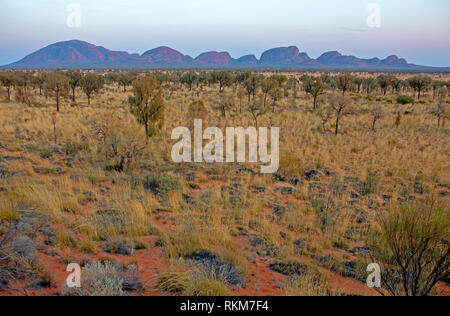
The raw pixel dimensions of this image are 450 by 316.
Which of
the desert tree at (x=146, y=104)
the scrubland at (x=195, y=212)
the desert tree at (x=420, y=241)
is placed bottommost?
the scrubland at (x=195, y=212)

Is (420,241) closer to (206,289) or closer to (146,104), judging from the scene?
(206,289)

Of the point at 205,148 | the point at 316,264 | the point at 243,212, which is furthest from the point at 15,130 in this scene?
the point at 316,264

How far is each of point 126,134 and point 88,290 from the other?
831 cm

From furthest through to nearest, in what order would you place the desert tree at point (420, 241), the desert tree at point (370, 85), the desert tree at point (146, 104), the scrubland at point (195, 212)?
the desert tree at point (370, 85), the desert tree at point (146, 104), the scrubland at point (195, 212), the desert tree at point (420, 241)

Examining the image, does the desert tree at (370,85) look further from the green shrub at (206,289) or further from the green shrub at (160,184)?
the green shrub at (206,289)

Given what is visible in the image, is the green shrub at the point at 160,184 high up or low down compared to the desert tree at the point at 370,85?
down

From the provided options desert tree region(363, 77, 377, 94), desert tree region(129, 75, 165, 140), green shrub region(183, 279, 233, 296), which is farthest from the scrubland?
desert tree region(363, 77, 377, 94)

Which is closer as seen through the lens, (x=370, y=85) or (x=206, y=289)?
(x=206, y=289)

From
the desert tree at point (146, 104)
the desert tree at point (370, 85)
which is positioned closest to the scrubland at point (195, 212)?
the desert tree at point (146, 104)

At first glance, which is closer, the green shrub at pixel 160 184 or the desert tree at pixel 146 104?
the green shrub at pixel 160 184

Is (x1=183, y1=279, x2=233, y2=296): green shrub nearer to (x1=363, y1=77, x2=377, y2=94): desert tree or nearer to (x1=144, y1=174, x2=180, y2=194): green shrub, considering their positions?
(x1=144, y1=174, x2=180, y2=194): green shrub

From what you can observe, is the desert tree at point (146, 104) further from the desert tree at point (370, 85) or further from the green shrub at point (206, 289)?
the desert tree at point (370, 85)

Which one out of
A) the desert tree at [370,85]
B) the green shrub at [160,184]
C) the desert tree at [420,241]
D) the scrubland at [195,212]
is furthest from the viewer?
the desert tree at [370,85]

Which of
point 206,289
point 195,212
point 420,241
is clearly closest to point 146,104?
point 195,212
